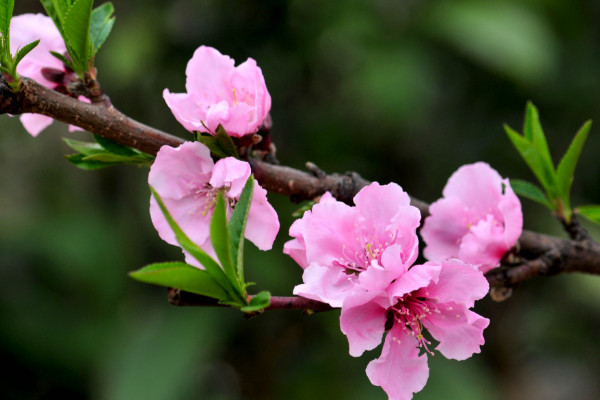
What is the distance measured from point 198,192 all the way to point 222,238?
0.58 feet

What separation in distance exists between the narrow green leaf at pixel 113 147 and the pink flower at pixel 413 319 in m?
0.28

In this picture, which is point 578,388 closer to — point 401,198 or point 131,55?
point 131,55

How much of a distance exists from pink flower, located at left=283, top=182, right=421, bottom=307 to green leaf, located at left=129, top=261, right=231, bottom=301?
0.06 meters

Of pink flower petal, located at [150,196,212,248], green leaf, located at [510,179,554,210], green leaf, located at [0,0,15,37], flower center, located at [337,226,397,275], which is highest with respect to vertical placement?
green leaf, located at [0,0,15,37]

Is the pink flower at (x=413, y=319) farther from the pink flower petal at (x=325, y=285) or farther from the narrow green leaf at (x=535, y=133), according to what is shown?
the narrow green leaf at (x=535, y=133)

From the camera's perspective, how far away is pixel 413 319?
21.6 inches

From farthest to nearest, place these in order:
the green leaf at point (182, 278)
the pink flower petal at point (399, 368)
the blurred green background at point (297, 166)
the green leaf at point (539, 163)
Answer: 1. the blurred green background at point (297, 166)
2. the green leaf at point (539, 163)
3. the pink flower petal at point (399, 368)
4. the green leaf at point (182, 278)

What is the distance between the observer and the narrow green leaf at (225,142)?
1.91 ft

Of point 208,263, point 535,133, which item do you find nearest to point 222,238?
point 208,263

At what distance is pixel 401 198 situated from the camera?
0.54 metres

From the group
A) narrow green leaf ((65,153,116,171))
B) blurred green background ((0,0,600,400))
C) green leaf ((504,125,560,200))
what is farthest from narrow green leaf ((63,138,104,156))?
blurred green background ((0,0,600,400))

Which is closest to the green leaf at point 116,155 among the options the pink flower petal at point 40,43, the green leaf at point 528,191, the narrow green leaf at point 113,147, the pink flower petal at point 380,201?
the narrow green leaf at point 113,147

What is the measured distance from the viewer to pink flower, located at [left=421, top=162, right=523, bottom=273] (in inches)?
25.8

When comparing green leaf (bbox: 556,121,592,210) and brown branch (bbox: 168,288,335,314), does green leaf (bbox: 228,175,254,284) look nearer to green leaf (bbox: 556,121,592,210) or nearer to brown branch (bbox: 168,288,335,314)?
brown branch (bbox: 168,288,335,314)
